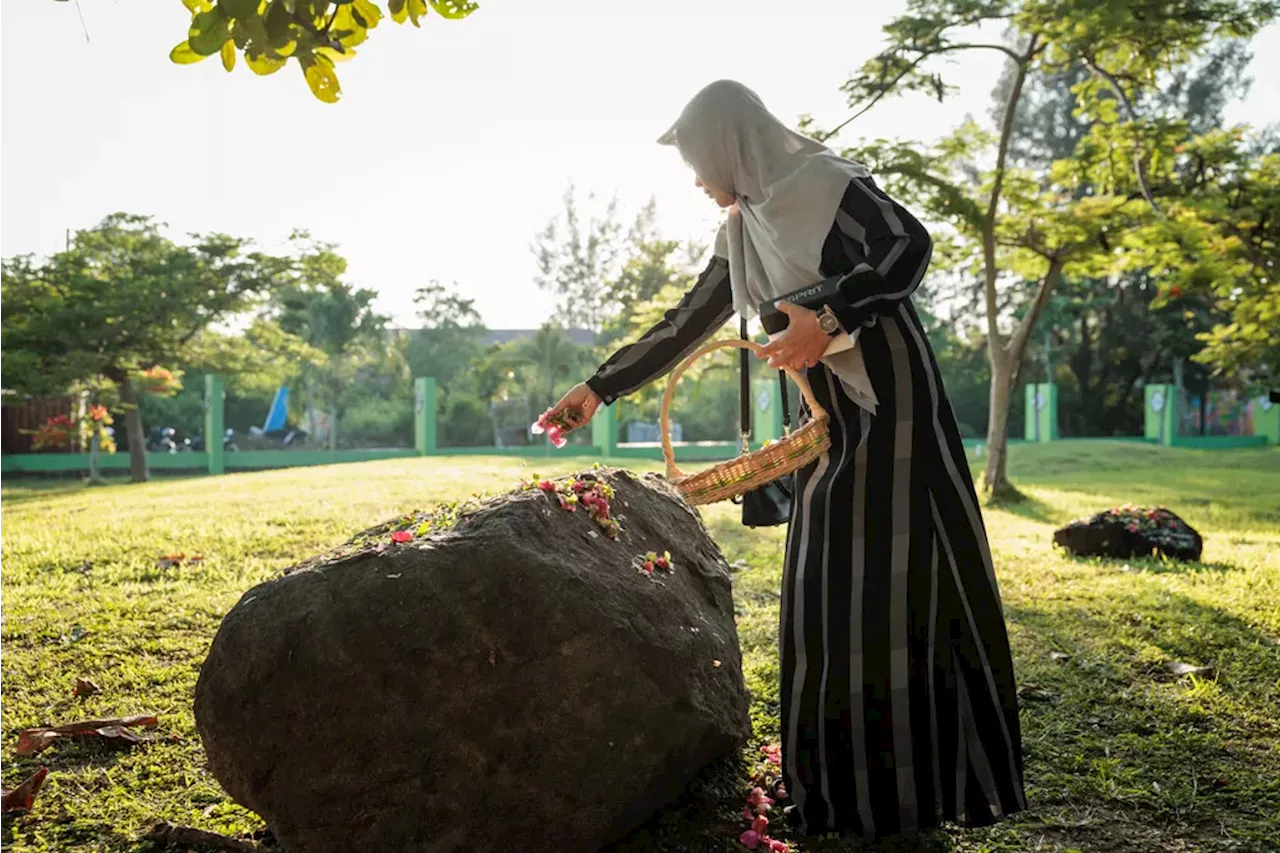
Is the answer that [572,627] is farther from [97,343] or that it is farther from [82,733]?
[97,343]

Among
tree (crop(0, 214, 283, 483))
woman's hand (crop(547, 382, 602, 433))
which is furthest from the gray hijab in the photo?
tree (crop(0, 214, 283, 483))

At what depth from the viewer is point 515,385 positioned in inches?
997

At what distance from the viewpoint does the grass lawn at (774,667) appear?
2424 mm

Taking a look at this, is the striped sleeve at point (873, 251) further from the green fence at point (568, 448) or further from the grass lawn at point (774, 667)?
the green fence at point (568, 448)

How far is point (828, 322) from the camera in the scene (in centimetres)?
207

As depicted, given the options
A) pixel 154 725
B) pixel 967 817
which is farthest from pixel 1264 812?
pixel 154 725

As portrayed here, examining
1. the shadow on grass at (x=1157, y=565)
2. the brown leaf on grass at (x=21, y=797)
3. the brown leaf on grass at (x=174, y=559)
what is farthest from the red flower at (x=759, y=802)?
the shadow on grass at (x=1157, y=565)

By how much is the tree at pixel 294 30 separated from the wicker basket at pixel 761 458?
1009 millimetres

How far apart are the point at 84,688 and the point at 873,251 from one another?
2883mm

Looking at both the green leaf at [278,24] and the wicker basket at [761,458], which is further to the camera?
the wicker basket at [761,458]

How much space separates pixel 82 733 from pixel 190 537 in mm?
3654

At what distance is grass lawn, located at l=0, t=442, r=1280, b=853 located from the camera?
2.42 m

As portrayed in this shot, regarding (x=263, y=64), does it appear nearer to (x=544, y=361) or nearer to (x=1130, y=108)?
(x=1130, y=108)

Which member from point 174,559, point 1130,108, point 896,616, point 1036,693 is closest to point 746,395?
point 896,616
